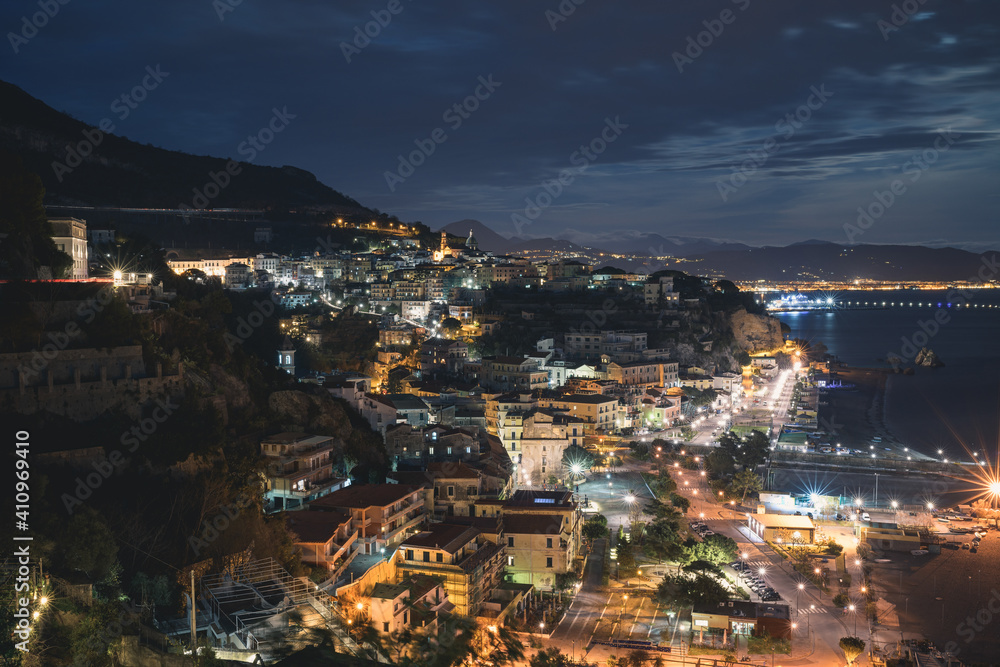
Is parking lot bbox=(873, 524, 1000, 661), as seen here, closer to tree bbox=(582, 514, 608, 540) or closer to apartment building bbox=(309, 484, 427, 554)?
tree bbox=(582, 514, 608, 540)

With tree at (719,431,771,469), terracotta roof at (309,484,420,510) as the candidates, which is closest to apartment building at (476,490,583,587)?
terracotta roof at (309,484,420,510)

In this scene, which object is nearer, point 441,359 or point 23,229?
point 23,229

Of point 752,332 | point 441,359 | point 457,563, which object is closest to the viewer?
point 457,563

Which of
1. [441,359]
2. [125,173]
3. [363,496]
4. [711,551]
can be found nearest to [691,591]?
[711,551]

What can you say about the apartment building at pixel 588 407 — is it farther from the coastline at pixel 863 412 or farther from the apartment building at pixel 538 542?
the apartment building at pixel 538 542

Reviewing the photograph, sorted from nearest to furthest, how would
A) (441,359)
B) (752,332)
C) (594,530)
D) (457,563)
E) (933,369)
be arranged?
(457,563) → (594,530) → (441,359) → (752,332) → (933,369)

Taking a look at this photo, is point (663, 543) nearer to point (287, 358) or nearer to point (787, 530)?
point (787, 530)

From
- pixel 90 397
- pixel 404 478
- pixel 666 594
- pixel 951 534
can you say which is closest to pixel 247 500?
pixel 90 397

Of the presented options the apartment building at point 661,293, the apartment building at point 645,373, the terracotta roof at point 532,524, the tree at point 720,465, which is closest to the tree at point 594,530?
the terracotta roof at point 532,524
